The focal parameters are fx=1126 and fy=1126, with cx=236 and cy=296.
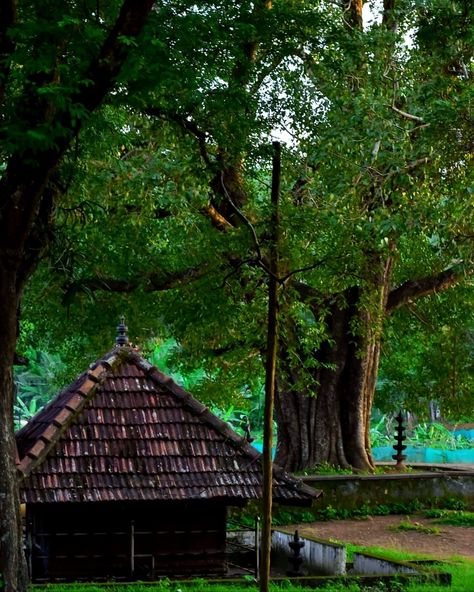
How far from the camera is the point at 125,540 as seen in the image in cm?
1250

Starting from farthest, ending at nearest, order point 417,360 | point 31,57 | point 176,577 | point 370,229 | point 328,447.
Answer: point 417,360
point 328,447
point 370,229
point 176,577
point 31,57

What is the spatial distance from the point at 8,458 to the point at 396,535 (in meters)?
11.3

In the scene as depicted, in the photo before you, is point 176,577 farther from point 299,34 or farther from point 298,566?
point 299,34

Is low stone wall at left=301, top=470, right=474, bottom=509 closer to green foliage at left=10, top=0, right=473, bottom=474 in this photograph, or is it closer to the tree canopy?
the tree canopy

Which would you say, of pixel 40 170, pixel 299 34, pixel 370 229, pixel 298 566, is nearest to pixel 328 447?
pixel 370 229

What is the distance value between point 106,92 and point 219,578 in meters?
5.76

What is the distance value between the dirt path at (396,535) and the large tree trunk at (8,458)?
879cm

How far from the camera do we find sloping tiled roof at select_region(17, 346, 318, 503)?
12.0 metres

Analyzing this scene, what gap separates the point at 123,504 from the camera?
12234 mm

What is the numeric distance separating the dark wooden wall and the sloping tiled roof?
277mm

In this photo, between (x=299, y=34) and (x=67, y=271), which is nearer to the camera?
(x=67, y=271)

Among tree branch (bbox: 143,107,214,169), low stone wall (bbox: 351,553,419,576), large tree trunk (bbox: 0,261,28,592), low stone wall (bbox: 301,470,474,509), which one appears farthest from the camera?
low stone wall (bbox: 301,470,474,509)

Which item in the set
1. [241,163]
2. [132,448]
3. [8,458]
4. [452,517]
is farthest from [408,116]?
[452,517]

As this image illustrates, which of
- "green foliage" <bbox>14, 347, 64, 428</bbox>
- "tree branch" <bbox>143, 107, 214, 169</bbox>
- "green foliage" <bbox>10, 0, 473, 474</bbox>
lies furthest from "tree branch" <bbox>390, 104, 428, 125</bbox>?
"green foliage" <bbox>14, 347, 64, 428</bbox>
